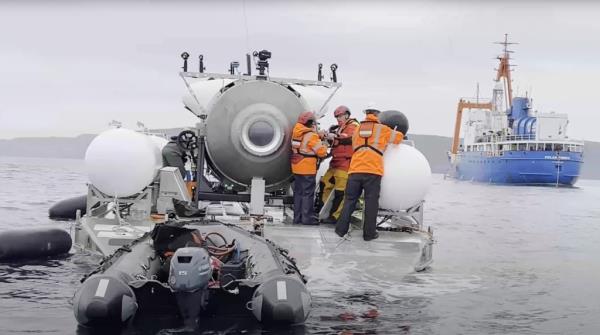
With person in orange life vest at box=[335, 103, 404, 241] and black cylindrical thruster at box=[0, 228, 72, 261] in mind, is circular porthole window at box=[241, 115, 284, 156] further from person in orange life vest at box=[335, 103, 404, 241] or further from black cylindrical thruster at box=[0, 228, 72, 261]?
black cylindrical thruster at box=[0, 228, 72, 261]

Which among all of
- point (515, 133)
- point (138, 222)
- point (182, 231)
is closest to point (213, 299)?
point (182, 231)

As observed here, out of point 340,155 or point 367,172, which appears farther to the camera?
point 340,155

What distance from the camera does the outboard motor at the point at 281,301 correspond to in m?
6.59

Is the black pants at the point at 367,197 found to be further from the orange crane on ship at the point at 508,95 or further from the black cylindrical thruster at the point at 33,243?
the orange crane on ship at the point at 508,95

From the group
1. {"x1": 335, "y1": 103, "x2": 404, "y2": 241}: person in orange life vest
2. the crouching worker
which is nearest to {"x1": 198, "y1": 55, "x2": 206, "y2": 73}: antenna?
the crouching worker

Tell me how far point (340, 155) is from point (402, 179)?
1305 mm

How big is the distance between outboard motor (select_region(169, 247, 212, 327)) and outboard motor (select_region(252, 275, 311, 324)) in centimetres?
52

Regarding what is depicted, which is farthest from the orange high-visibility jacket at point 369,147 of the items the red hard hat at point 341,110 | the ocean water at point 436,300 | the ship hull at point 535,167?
the ship hull at point 535,167

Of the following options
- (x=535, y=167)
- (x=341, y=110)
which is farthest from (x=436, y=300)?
(x=535, y=167)

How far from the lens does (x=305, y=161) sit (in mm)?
10859

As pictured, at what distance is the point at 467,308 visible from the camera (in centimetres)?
879

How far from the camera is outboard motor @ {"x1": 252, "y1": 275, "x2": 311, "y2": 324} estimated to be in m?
6.59

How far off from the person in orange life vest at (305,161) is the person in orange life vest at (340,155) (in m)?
0.37

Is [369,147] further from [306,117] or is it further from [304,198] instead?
[304,198]
